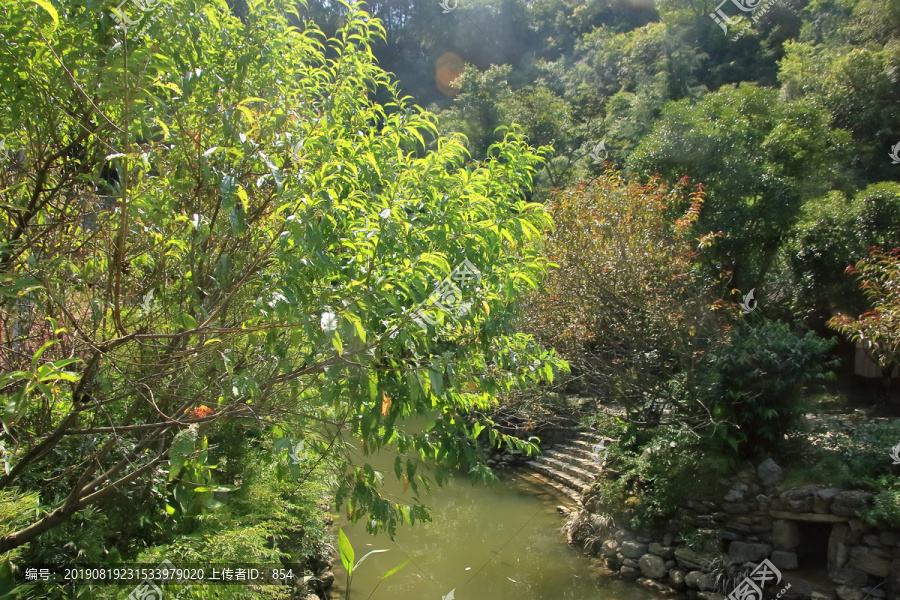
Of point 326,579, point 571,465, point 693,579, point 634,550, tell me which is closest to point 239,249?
point 326,579

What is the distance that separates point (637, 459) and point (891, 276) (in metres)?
3.55

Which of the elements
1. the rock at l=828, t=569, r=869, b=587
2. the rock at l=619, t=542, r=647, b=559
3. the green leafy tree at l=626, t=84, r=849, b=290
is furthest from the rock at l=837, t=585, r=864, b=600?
the green leafy tree at l=626, t=84, r=849, b=290

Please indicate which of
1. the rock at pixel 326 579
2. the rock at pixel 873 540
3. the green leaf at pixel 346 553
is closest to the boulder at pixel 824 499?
the rock at pixel 873 540

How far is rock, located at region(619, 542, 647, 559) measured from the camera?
6824mm

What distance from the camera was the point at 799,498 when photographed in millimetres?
6008

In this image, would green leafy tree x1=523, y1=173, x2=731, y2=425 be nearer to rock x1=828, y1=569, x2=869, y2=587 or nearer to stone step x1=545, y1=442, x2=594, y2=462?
rock x1=828, y1=569, x2=869, y2=587

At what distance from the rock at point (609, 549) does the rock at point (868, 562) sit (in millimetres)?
2397

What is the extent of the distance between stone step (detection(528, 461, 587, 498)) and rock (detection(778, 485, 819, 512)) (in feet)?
10.5

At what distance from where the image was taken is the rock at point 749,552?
6.13 m

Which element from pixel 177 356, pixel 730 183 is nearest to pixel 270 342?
pixel 177 356

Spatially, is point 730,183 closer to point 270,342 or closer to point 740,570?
point 740,570

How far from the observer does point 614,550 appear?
7035mm

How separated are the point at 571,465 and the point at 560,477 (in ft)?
0.98

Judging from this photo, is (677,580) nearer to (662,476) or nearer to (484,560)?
(662,476)
